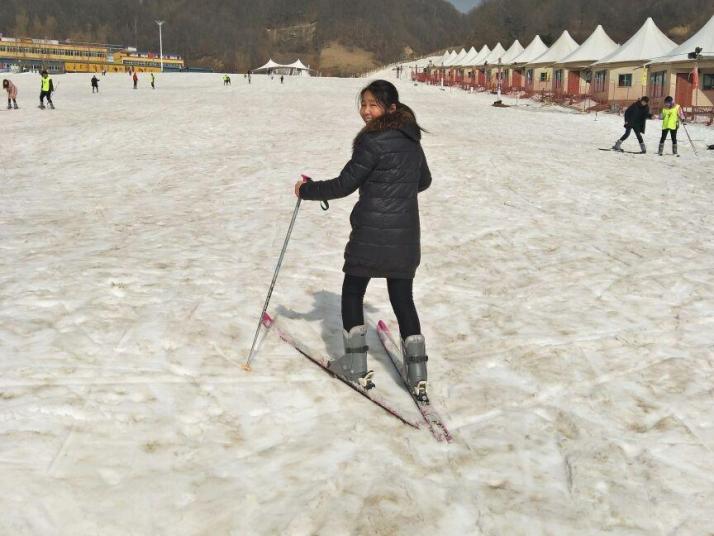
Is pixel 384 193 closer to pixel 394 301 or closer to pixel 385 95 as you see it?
pixel 385 95

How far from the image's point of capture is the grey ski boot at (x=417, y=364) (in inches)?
141

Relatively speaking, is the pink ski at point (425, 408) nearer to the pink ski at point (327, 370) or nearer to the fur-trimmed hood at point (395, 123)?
the pink ski at point (327, 370)

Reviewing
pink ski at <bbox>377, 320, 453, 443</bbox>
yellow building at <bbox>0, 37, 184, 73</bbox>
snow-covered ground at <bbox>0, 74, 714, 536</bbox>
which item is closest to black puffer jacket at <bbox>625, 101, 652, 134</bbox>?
snow-covered ground at <bbox>0, 74, 714, 536</bbox>

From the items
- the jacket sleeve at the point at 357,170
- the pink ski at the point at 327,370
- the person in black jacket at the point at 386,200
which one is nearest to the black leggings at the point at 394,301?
the person in black jacket at the point at 386,200

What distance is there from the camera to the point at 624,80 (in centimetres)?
3325

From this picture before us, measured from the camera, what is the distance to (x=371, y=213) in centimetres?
337

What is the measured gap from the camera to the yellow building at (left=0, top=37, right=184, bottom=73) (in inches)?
5443

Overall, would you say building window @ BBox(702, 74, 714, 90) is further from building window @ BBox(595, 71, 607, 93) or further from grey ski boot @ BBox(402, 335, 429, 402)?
grey ski boot @ BBox(402, 335, 429, 402)

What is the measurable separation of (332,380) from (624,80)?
3473 centimetres

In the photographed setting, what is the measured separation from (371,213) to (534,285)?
3125 millimetres

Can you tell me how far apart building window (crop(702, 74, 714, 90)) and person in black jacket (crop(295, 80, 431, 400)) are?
2907 centimetres

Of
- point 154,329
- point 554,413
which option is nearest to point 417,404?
point 554,413

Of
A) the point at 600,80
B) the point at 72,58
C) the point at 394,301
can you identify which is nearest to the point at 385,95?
the point at 394,301

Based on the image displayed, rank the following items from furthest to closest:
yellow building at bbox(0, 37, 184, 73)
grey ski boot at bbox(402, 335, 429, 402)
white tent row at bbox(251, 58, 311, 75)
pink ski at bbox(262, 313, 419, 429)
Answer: yellow building at bbox(0, 37, 184, 73)
white tent row at bbox(251, 58, 311, 75)
grey ski boot at bbox(402, 335, 429, 402)
pink ski at bbox(262, 313, 419, 429)
